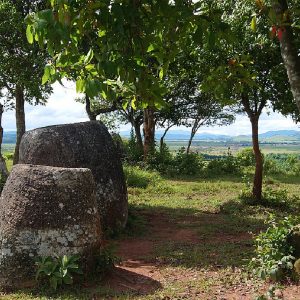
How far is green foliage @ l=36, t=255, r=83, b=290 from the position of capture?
5977 millimetres

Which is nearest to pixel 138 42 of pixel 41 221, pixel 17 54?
pixel 41 221

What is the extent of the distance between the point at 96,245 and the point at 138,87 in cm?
357

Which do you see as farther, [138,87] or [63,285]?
[63,285]

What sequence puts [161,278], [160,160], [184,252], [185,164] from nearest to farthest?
[161,278]
[184,252]
[185,164]
[160,160]

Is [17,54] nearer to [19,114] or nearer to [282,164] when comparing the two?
[19,114]

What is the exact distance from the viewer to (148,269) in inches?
288

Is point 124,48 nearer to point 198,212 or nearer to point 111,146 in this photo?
point 111,146

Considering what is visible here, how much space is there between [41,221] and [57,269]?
0.69 metres

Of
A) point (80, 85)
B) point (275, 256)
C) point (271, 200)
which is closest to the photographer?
point (80, 85)

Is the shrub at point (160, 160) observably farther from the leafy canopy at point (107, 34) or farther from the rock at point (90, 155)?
the leafy canopy at point (107, 34)

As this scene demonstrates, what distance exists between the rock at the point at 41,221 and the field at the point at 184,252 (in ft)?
1.38

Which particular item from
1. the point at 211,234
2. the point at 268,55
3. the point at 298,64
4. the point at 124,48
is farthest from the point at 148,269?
the point at 268,55

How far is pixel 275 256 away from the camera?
6402 mm

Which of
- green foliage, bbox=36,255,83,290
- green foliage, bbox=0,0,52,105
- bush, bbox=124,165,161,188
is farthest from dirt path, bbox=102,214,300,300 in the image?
green foliage, bbox=0,0,52,105
